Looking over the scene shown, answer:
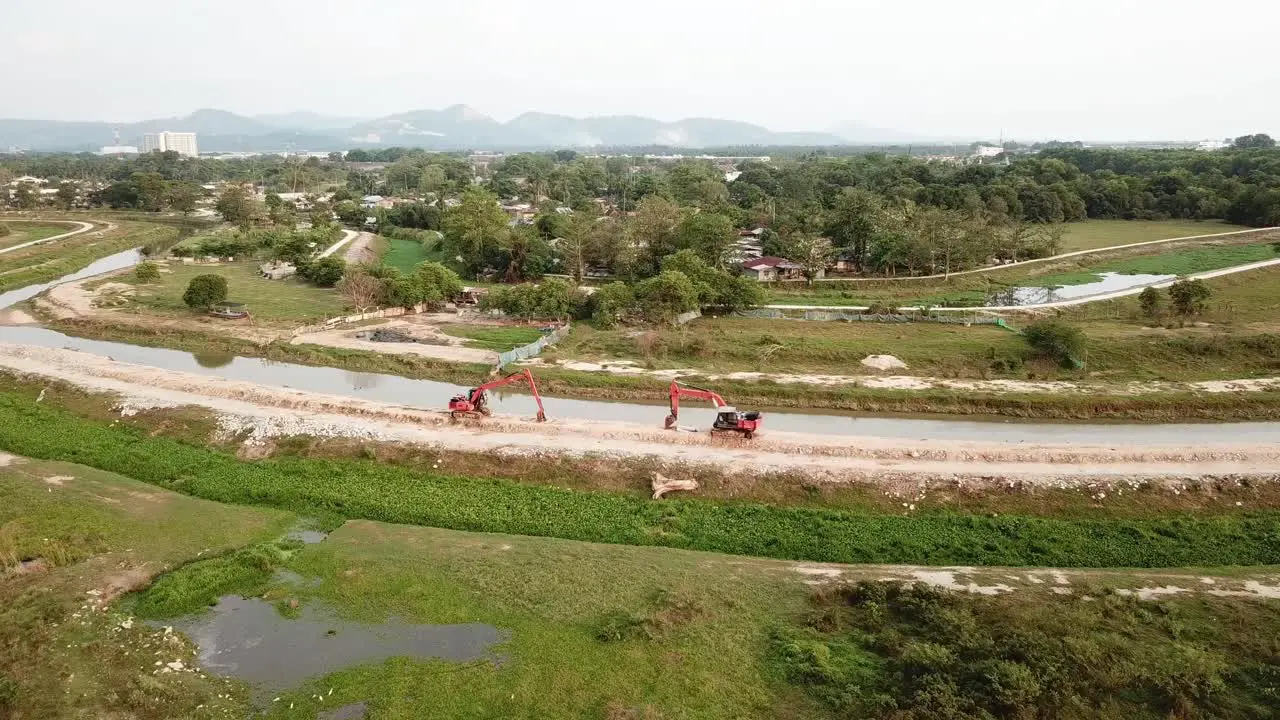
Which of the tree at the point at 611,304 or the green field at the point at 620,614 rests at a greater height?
the tree at the point at 611,304

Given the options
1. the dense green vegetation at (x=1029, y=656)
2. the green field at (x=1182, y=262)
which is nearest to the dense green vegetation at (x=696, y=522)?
the dense green vegetation at (x=1029, y=656)

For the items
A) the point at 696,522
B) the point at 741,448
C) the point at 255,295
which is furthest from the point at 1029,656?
the point at 255,295

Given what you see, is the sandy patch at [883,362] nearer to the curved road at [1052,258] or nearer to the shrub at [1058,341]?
the shrub at [1058,341]

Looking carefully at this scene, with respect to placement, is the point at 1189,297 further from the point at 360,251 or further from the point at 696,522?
the point at 360,251

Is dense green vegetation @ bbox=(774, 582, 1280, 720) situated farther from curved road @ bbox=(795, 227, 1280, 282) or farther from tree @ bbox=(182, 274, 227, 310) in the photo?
tree @ bbox=(182, 274, 227, 310)

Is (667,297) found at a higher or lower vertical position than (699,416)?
higher

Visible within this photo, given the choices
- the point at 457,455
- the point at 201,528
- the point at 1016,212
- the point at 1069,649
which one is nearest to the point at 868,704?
the point at 1069,649

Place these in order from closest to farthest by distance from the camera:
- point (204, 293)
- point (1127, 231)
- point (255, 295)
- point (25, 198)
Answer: point (204, 293), point (255, 295), point (1127, 231), point (25, 198)
